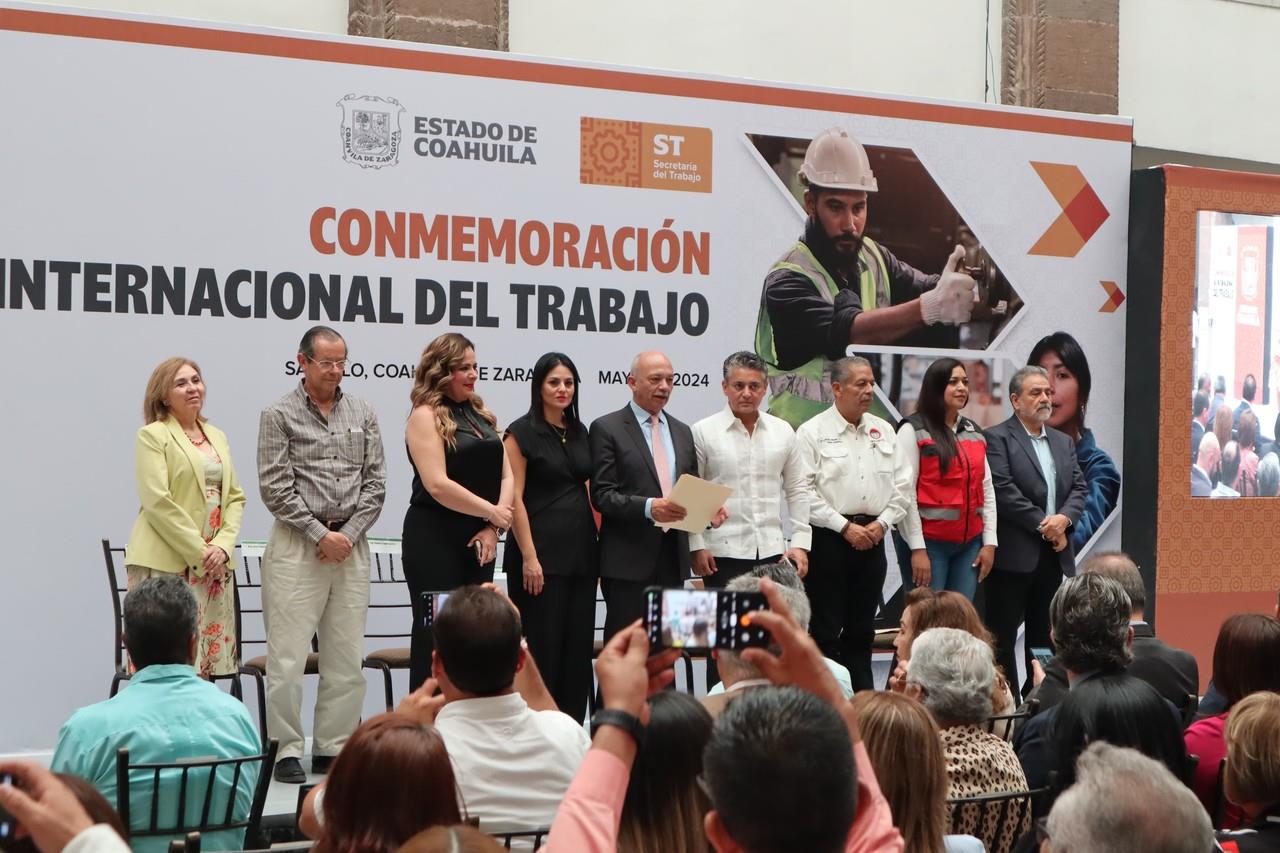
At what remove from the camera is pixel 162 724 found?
120 inches

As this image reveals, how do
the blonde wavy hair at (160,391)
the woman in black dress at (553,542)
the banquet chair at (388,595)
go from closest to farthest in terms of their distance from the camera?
the blonde wavy hair at (160,391) → the woman in black dress at (553,542) → the banquet chair at (388,595)

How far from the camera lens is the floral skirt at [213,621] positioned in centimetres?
512

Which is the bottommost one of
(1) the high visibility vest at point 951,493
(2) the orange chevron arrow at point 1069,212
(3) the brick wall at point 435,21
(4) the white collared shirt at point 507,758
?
(4) the white collared shirt at point 507,758

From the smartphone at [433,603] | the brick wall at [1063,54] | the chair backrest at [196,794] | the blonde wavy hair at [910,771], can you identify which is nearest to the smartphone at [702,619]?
the blonde wavy hair at [910,771]

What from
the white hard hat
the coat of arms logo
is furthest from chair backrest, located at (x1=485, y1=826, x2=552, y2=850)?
the white hard hat

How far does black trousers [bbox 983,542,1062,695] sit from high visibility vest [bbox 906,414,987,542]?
1.10 feet

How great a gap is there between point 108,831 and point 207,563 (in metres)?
3.70

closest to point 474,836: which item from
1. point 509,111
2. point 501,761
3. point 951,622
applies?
point 501,761

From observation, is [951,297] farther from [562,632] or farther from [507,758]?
[507,758]

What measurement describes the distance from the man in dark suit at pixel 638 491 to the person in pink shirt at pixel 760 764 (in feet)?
12.1

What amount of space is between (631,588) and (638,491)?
38cm

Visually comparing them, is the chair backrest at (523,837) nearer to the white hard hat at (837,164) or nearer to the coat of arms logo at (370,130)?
the coat of arms logo at (370,130)

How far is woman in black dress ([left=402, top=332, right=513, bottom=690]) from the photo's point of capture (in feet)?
17.3

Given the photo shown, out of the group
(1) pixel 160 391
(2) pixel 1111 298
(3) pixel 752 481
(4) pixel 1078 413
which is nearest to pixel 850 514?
(3) pixel 752 481
